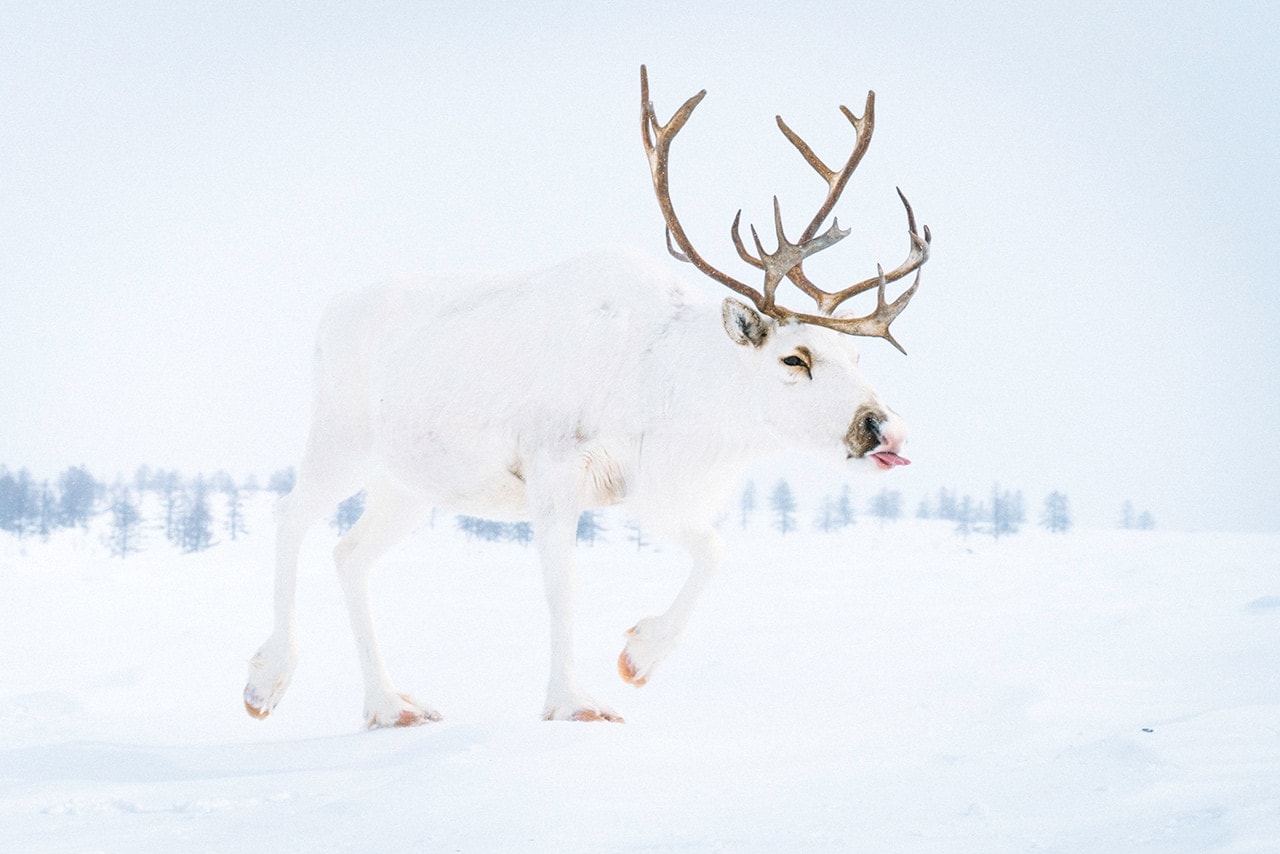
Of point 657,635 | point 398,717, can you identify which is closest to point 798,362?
point 657,635

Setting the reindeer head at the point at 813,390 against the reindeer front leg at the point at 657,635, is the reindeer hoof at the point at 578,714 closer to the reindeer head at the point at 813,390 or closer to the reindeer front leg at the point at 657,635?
the reindeer front leg at the point at 657,635

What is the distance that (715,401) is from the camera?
5496mm

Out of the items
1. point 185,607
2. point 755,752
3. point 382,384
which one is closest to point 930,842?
point 755,752

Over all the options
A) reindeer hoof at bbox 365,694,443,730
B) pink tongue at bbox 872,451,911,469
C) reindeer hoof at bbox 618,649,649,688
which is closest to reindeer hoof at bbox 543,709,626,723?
reindeer hoof at bbox 618,649,649,688

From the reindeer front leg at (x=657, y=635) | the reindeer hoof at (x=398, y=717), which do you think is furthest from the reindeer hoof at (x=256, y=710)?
the reindeer front leg at (x=657, y=635)

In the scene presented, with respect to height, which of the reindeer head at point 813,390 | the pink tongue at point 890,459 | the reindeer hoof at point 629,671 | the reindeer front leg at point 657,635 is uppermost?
the reindeer head at point 813,390

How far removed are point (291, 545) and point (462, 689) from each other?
7.00 ft

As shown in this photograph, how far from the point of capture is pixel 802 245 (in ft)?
18.2

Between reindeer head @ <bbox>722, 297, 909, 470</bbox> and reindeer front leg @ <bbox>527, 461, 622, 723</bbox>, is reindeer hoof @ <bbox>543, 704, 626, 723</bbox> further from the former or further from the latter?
reindeer head @ <bbox>722, 297, 909, 470</bbox>

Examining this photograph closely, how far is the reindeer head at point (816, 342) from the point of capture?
16.8 ft

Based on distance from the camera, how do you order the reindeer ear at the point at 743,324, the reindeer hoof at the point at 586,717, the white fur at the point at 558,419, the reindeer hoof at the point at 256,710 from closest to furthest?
the reindeer hoof at the point at 586,717
the reindeer ear at the point at 743,324
the white fur at the point at 558,419
the reindeer hoof at the point at 256,710

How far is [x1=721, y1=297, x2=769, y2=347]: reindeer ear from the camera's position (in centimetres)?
523

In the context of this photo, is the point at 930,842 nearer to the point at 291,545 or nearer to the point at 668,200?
the point at 668,200

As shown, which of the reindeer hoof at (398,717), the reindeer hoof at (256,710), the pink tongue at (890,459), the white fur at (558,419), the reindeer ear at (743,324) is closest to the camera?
the pink tongue at (890,459)
